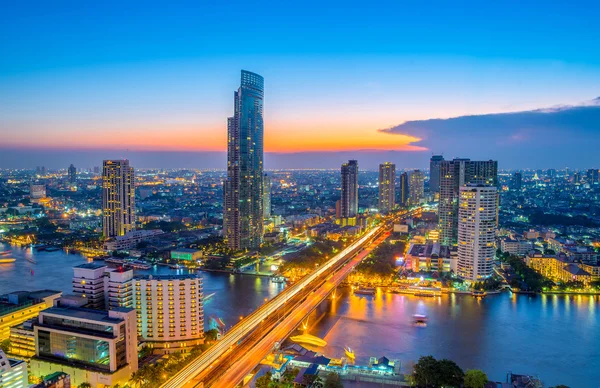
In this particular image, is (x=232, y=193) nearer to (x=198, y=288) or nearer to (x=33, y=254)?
(x=33, y=254)

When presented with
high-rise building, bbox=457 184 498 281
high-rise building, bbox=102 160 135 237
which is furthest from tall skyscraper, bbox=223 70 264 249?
high-rise building, bbox=457 184 498 281

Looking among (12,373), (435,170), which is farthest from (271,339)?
(435,170)

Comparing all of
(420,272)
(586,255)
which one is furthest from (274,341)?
(586,255)

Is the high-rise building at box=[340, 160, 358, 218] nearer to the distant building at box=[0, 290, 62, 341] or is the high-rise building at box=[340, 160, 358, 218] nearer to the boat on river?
the boat on river

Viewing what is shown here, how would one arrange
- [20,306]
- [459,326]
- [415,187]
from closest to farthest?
[20,306], [459,326], [415,187]

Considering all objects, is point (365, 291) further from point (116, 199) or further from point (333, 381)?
point (116, 199)
